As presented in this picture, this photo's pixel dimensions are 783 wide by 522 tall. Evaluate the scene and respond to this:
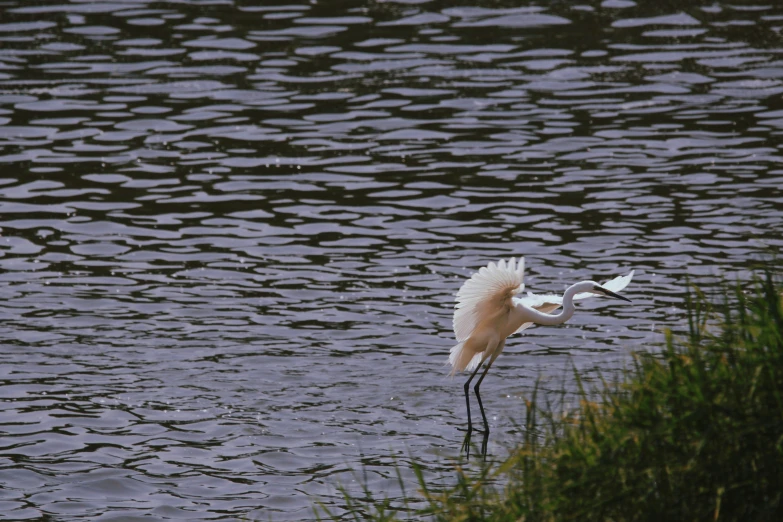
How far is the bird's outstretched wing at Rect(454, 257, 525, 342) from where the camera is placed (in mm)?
7793

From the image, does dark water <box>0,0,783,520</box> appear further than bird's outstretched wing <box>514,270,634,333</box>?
No

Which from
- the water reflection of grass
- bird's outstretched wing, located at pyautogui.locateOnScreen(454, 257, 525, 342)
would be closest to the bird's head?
bird's outstretched wing, located at pyautogui.locateOnScreen(454, 257, 525, 342)

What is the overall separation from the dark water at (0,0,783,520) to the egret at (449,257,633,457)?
32 centimetres

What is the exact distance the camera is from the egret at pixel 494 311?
8.02 metres

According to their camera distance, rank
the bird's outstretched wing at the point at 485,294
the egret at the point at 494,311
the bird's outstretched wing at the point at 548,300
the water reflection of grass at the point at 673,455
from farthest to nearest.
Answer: the bird's outstretched wing at the point at 548,300 → the egret at the point at 494,311 → the bird's outstretched wing at the point at 485,294 → the water reflection of grass at the point at 673,455

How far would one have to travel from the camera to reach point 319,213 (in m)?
12.2

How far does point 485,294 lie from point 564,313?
1.81ft

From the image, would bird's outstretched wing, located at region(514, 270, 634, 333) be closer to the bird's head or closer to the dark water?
the bird's head

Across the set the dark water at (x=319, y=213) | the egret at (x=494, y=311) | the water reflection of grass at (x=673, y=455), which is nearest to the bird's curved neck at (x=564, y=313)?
the egret at (x=494, y=311)

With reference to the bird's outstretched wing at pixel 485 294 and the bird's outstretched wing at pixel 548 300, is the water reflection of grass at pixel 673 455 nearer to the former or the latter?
the bird's outstretched wing at pixel 485 294

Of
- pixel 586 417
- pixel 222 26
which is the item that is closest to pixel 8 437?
pixel 586 417

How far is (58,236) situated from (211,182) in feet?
6.30

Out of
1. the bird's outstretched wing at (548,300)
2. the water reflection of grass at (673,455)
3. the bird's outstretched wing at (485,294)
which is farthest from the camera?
the bird's outstretched wing at (548,300)

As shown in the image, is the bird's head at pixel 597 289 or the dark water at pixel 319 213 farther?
the bird's head at pixel 597 289
